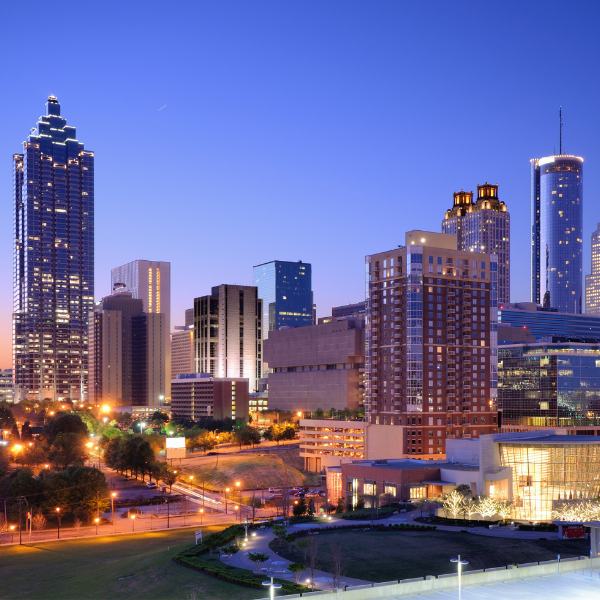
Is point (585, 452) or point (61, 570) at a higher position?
point (585, 452)

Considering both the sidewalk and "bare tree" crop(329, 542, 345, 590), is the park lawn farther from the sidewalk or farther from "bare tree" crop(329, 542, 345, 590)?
"bare tree" crop(329, 542, 345, 590)

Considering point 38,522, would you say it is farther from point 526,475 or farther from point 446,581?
point 446,581

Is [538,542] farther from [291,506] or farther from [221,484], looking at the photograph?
[221,484]

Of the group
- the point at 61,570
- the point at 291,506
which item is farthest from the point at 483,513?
the point at 61,570

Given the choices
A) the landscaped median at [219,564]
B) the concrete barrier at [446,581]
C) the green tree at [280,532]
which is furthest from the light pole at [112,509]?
the concrete barrier at [446,581]

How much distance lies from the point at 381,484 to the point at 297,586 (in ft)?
224

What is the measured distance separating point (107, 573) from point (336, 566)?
31333 millimetres

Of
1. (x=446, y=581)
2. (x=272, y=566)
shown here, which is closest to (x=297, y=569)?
(x=272, y=566)

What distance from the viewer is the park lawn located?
269ft

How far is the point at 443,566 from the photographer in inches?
3541

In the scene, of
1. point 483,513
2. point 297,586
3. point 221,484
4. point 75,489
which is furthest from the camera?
point 221,484

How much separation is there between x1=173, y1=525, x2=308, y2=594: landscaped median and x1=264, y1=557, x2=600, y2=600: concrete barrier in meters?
18.7

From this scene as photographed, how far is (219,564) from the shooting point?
8862 centimetres

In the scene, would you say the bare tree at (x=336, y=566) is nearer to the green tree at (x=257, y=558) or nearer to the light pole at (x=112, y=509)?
the green tree at (x=257, y=558)
